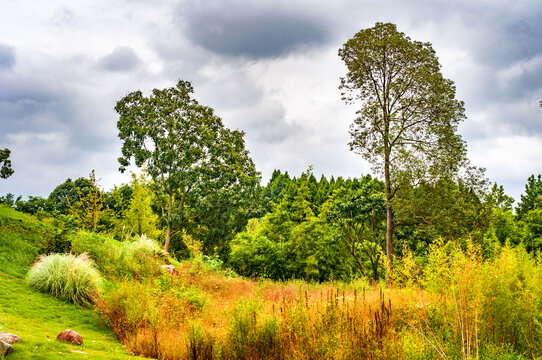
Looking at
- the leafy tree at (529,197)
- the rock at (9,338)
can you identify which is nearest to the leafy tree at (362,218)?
the leafy tree at (529,197)

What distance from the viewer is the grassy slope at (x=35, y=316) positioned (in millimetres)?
5648

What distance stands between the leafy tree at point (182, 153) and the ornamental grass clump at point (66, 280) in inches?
485

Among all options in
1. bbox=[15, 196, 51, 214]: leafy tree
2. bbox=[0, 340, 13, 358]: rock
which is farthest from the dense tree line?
bbox=[0, 340, 13, 358]: rock

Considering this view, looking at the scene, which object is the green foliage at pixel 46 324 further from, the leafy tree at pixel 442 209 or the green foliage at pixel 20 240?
the leafy tree at pixel 442 209

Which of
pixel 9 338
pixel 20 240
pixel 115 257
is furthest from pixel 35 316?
pixel 20 240

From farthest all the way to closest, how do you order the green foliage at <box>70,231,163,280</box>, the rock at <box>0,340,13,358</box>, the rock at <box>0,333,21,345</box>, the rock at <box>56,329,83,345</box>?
the green foliage at <box>70,231,163,280</box> → the rock at <box>56,329,83,345</box> → the rock at <box>0,333,21,345</box> → the rock at <box>0,340,13,358</box>

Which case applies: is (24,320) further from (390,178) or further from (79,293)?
(390,178)

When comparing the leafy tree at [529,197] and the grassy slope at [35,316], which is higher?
the leafy tree at [529,197]

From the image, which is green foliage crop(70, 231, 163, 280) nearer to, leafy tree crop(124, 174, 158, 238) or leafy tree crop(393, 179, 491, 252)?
leafy tree crop(393, 179, 491, 252)

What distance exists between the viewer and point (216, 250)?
82.4ft

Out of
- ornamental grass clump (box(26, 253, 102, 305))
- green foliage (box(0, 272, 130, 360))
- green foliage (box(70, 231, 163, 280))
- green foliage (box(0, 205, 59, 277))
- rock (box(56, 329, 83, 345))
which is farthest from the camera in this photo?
green foliage (box(70, 231, 163, 280))

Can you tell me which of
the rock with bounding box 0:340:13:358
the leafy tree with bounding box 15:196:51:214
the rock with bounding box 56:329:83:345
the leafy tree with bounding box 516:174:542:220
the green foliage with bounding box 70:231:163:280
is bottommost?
the rock with bounding box 56:329:83:345

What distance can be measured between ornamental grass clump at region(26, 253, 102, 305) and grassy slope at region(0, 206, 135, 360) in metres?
0.28

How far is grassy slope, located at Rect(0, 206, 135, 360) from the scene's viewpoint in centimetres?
565
